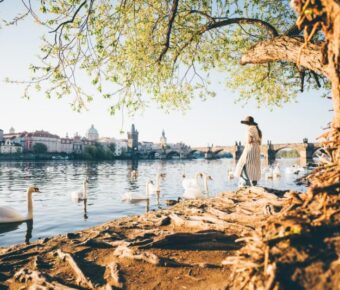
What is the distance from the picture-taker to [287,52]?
5578 millimetres

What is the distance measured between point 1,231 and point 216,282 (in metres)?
10.6

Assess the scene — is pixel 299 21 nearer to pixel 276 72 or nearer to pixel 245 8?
pixel 245 8

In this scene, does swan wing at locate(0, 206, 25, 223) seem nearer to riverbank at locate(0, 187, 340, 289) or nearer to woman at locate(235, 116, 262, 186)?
riverbank at locate(0, 187, 340, 289)

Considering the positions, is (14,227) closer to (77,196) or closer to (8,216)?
(8,216)

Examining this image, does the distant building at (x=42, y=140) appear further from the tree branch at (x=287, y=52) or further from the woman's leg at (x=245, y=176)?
the tree branch at (x=287, y=52)

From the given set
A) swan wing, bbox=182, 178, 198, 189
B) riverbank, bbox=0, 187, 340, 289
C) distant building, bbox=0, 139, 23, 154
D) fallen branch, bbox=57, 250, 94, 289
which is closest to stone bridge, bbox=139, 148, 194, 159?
distant building, bbox=0, 139, 23, 154

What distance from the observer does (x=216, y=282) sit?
3662 millimetres

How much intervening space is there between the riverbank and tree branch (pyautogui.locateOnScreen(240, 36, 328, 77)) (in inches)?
94.2

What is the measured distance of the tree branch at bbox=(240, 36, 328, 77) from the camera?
15.5ft

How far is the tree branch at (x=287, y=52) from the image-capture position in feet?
15.5

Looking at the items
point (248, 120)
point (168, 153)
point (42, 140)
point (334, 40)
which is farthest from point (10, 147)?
point (334, 40)

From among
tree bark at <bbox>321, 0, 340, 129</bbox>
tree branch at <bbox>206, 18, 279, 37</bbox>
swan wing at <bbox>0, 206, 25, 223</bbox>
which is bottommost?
swan wing at <bbox>0, 206, 25, 223</bbox>

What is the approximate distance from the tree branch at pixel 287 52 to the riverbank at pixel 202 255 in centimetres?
239

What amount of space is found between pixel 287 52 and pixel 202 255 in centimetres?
399
